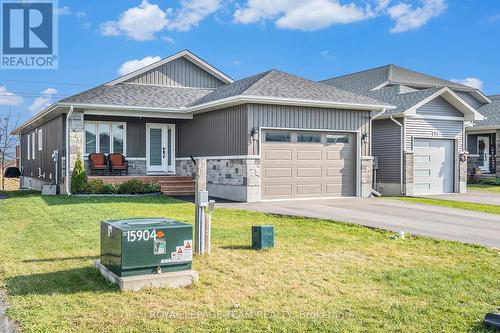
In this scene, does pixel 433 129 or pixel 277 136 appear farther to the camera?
pixel 433 129

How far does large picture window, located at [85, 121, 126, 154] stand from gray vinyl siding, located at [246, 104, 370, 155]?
6890mm

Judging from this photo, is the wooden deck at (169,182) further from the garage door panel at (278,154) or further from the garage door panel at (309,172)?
the garage door panel at (309,172)

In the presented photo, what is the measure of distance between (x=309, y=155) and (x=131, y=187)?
6286 millimetres

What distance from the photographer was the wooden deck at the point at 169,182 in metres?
17.7

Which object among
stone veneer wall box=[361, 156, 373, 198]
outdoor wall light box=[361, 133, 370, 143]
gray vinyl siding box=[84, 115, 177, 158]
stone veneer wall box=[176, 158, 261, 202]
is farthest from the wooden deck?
outdoor wall light box=[361, 133, 370, 143]

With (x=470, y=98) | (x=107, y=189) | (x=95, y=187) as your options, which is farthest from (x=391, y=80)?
(x=95, y=187)

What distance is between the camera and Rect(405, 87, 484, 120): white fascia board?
18909 mm

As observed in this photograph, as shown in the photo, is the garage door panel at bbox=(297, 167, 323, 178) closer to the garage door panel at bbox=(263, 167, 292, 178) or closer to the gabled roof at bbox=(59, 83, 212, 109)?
the garage door panel at bbox=(263, 167, 292, 178)

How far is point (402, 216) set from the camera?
1227cm

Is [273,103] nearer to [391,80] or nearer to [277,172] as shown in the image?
[277,172]

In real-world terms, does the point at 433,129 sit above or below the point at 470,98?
below

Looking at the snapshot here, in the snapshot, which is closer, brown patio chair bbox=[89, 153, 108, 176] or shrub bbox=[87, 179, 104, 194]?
shrub bbox=[87, 179, 104, 194]

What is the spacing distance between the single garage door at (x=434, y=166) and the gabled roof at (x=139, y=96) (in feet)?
30.9

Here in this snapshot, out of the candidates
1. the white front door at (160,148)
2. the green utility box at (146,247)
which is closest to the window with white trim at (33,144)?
the white front door at (160,148)
